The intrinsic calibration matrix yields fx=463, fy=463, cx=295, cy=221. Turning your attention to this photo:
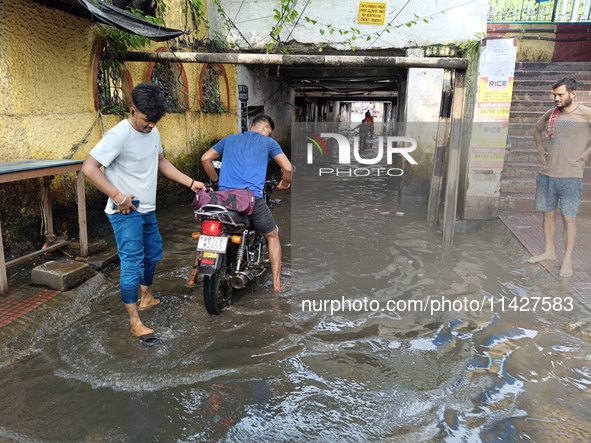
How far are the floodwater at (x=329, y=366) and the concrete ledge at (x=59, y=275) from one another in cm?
30

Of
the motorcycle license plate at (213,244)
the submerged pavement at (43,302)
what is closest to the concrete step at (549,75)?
the submerged pavement at (43,302)

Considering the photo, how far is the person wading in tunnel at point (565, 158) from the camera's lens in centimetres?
488

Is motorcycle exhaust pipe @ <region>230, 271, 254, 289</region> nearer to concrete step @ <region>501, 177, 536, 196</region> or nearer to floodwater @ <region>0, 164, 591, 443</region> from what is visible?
floodwater @ <region>0, 164, 591, 443</region>

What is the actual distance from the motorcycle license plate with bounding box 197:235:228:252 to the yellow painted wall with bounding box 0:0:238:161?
2.53m

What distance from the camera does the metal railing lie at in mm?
11164

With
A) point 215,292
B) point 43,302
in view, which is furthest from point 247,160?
point 43,302

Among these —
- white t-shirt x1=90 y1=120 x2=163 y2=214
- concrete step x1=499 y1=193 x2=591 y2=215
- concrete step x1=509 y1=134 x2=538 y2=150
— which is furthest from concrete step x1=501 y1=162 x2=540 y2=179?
white t-shirt x1=90 y1=120 x2=163 y2=214

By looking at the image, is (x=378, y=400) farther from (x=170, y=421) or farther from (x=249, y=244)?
(x=249, y=244)

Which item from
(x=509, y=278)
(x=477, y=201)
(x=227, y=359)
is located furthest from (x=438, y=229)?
(x=227, y=359)

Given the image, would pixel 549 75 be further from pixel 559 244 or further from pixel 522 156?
pixel 559 244

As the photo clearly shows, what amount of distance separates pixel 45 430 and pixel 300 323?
213 centimetres

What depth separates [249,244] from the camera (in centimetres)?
466

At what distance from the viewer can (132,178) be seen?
371 centimetres

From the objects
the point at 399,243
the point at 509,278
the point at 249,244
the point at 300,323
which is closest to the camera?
the point at 300,323
